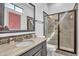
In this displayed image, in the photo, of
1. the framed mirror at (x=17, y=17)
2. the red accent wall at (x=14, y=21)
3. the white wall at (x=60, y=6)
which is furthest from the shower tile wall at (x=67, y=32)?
the red accent wall at (x=14, y=21)

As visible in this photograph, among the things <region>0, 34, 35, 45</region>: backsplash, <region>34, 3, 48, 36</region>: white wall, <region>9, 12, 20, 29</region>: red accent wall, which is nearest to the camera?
<region>0, 34, 35, 45</region>: backsplash

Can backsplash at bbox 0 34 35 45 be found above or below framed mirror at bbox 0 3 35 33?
below

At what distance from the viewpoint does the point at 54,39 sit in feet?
6.38

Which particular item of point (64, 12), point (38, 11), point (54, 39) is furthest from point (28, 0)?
point (54, 39)

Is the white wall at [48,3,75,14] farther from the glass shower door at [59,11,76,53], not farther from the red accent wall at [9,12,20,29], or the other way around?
the red accent wall at [9,12,20,29]

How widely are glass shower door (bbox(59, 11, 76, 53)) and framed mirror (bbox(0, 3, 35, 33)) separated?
56 centimetres

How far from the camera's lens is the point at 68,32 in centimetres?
198

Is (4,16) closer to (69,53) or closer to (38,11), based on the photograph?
(38,11)

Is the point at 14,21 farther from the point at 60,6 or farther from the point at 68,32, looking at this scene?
the point at 68,32

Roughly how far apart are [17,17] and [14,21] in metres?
0.10

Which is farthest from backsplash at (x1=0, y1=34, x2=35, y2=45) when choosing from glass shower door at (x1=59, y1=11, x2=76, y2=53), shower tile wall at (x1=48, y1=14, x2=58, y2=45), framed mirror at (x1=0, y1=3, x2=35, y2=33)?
glass shower door at (x1=59, y1=11, x2=76, y2=53)

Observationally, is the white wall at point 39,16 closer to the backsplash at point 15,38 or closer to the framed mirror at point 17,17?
the framed mirror at point 17,17

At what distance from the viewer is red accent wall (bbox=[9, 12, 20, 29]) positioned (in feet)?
5.68

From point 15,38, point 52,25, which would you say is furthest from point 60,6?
point 15,38
